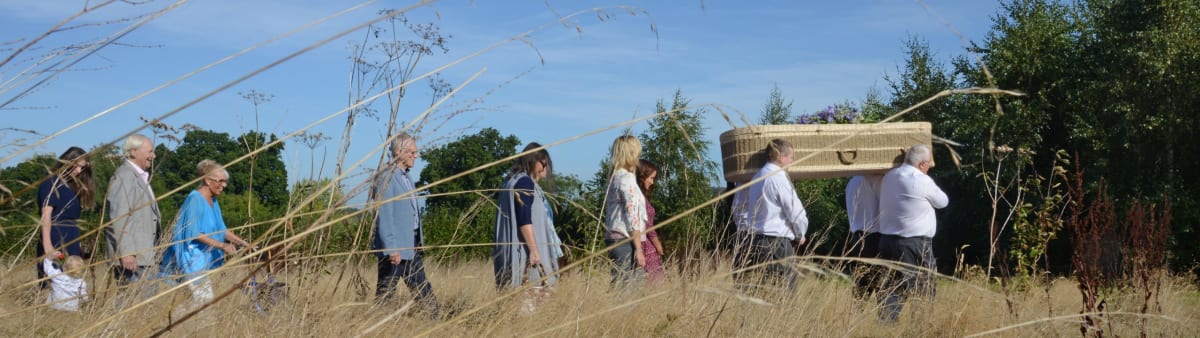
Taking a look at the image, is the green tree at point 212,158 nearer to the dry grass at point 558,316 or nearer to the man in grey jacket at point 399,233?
the dry grass at point 558,316

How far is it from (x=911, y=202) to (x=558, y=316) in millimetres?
3363

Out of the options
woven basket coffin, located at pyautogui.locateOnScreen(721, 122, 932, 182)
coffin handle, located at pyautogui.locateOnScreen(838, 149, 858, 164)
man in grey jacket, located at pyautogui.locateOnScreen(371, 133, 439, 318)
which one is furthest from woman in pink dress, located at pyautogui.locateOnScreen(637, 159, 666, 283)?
man in grey jacket, located at pyautogui.locateOnScreen(371, 133, 439, 318)

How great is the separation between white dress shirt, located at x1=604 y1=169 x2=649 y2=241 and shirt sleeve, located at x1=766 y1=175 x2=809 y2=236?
0.82 metres

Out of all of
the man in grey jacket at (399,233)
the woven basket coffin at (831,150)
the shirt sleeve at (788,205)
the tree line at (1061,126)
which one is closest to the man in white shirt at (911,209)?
the woven basket coffin at (831,150)

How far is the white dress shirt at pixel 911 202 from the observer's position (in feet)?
18.4

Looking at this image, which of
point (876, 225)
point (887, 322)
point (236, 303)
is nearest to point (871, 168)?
point (876, 225)

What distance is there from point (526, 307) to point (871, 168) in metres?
3.64

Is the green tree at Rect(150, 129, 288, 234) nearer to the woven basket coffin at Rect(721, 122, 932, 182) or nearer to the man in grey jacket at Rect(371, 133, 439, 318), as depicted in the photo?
the man in grey jacket at Rect(371, 133, 439, 318)

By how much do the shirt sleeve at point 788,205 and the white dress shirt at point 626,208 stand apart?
2.69ft

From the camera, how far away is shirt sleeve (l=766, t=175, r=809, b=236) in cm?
575

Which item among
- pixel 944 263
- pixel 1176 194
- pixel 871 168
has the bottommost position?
pixel 944 263

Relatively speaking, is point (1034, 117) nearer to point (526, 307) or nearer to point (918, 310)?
point (918, 310)

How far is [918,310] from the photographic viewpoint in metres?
4.46

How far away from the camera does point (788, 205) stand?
5773 mm
